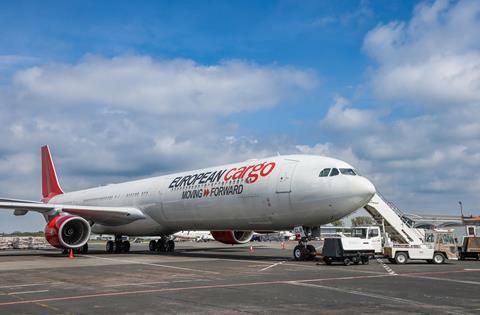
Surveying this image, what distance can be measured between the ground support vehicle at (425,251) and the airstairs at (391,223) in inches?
128

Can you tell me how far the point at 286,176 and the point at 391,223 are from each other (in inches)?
298

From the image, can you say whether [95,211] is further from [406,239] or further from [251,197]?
[406,239]

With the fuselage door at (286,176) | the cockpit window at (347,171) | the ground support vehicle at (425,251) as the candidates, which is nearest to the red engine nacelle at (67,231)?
the fuselage door at (286,176)

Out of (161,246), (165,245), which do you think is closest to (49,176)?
(161,246)

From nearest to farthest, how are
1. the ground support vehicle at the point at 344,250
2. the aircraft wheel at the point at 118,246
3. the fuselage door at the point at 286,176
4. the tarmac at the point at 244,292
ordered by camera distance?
the tarmac at the point at 244,292
the ground support vehicle at the point at 344,250
the fuselage door at the point at 286,176
the aircraft wheel at the point at 118,246

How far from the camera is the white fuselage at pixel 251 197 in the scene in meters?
20.9

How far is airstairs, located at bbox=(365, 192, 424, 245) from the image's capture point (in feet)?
85.5

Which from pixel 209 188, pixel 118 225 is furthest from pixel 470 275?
pixel 118 225

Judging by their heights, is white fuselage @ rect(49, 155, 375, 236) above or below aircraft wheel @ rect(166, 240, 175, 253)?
above

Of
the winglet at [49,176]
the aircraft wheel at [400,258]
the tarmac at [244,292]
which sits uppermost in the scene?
the winglet at [49,176]

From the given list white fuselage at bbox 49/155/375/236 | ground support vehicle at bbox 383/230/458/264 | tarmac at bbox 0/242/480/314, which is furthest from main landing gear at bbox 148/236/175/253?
tarmac at bbox 0/242/480/314

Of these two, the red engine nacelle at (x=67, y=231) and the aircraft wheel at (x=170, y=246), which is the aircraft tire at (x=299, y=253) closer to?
the red engine nacelle at (x=67, y=231)

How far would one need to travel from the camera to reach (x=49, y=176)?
4631 cm

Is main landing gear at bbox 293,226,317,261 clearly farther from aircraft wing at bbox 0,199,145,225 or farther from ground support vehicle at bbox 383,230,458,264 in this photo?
aircraft wing at bbox 0,199,145,225
